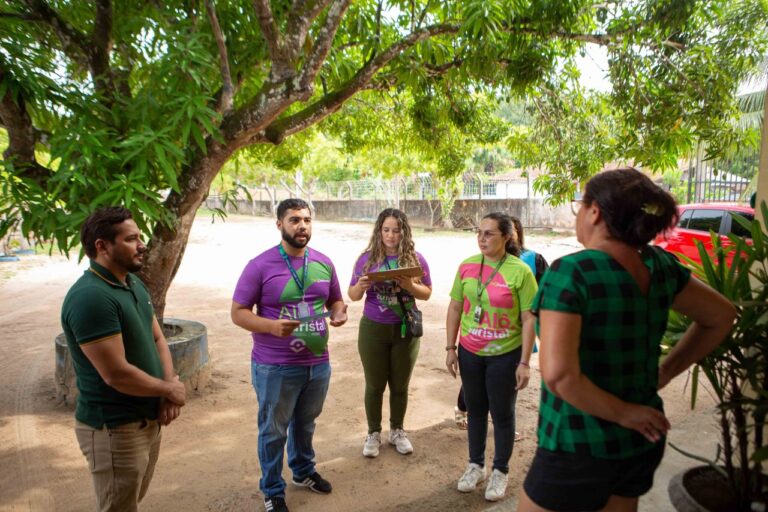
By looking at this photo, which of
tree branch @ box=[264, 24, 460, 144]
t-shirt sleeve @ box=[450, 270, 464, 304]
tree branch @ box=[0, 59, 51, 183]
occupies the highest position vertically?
tree branch @ box=[264, 24, 460, 144]

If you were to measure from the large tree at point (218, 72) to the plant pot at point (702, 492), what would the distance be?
331 cm

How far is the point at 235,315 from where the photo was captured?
122 inches

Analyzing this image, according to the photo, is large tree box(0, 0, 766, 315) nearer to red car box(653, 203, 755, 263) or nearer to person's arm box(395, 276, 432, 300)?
person's arm box(395, 276, 432, 300)

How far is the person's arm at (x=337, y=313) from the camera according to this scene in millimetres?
3352

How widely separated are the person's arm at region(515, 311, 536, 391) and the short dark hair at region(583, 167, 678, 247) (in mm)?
1619

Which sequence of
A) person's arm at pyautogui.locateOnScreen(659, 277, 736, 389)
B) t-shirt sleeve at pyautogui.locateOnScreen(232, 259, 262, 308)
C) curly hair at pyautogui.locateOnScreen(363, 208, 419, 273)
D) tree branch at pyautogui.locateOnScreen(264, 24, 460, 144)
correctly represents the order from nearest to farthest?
person's arm at pyautogui.locateOnScreen(659, 277, 736, 389)
t-shirt sleeve at pyautogui.locateOnScreen(232, 259, 262, 308)
curly hair at pyautogui.locateOnScreen(363, 208, 419, 273)
tree branch at pyautogui.locateOnScreen(264, 24, 460, 144)

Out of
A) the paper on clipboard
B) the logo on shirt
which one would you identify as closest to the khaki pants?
the logo on shirt

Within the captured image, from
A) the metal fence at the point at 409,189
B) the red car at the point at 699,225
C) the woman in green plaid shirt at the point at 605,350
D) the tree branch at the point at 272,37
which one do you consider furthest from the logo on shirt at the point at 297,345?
the metal fence at the point at 409,189

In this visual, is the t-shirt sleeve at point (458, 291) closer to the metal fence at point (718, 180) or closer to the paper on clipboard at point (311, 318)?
the paper on clipboard at point (311, 318)

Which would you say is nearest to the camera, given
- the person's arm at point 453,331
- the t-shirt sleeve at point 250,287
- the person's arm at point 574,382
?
the person's arm at point 574,382

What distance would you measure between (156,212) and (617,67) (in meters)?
4.77

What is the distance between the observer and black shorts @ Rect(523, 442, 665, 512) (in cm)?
165

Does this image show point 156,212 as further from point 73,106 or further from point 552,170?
point 552,170

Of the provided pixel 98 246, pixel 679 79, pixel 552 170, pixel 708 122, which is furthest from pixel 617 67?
pixel 98 246
